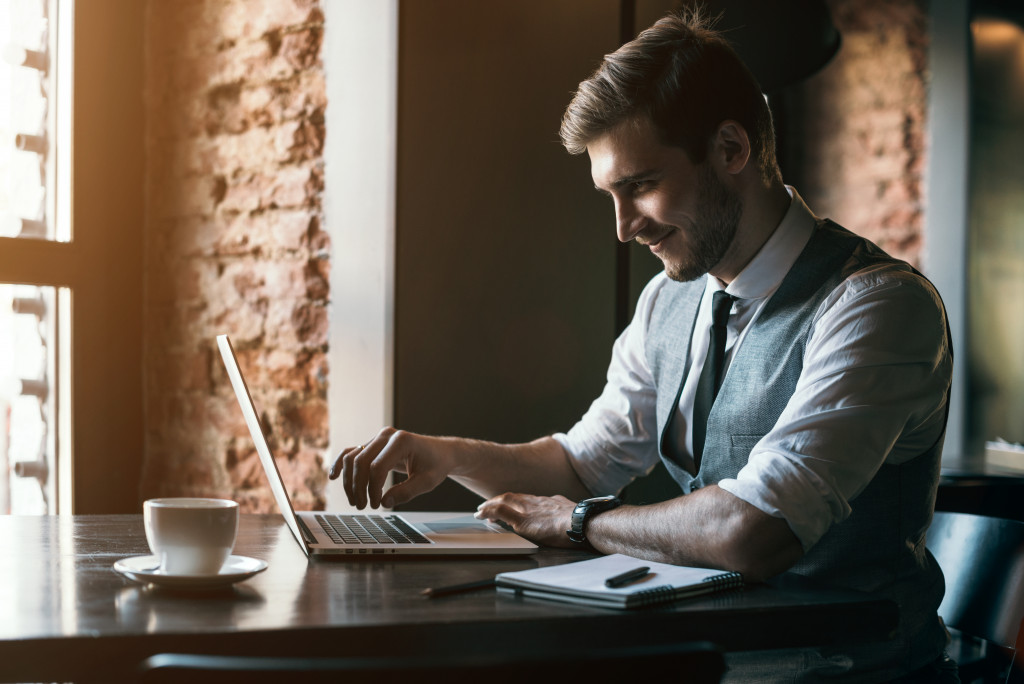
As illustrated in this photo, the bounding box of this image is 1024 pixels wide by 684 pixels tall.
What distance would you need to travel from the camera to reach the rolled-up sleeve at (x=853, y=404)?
116 cm

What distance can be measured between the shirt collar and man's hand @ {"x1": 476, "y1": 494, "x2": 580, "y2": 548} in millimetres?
466

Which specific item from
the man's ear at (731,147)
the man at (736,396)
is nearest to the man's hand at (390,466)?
the man at (736,396)

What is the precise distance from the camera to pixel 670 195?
1.54 m

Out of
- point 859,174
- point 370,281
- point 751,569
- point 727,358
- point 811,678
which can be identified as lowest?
point 811,678

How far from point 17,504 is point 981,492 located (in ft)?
7.21

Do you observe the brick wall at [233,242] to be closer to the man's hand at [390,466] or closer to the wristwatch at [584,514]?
the man's hand at [390,466]

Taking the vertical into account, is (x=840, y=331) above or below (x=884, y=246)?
below

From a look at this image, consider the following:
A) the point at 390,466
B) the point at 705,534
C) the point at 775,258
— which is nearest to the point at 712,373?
the point at 775,258

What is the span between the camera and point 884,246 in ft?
9.98

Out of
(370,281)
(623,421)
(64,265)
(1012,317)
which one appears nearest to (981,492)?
(623,421)

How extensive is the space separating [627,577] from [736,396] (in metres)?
0.54

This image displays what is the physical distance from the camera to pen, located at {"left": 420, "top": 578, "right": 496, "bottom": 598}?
938mm

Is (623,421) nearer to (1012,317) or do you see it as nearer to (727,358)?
(727,358)

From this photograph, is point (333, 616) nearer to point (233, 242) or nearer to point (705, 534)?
point (705, 534)
